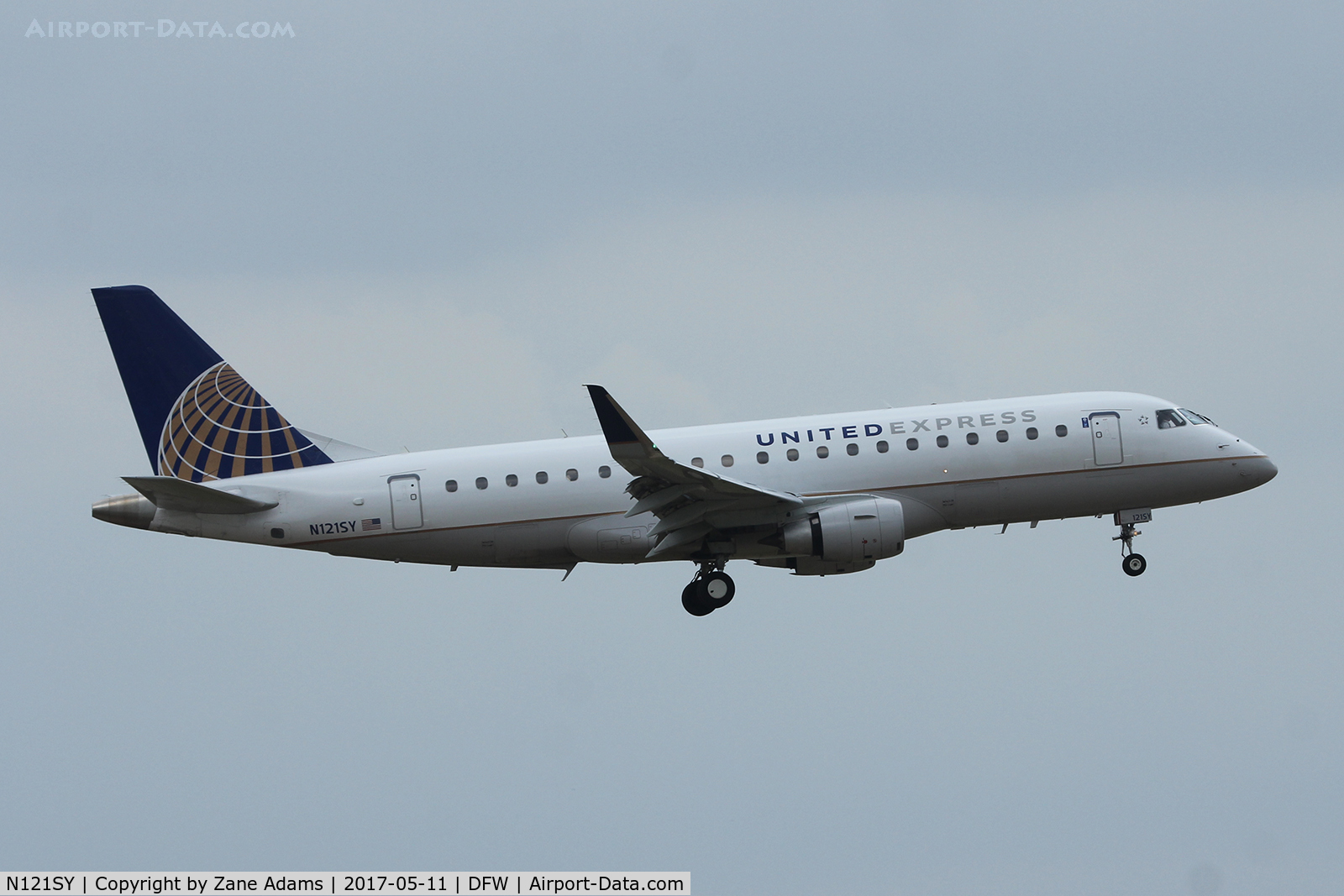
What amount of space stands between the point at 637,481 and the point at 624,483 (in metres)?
1.60

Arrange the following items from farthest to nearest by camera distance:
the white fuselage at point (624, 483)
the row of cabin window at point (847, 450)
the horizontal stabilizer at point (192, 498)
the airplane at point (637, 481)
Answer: the row of cabin window at point (847, 450) → the white fuselage at point (624, 483) → the airplane at point (637, 481) → the horizontal stabilizer at point (192, 498)

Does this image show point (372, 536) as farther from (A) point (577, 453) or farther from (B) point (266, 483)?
(A) point (577, 453)

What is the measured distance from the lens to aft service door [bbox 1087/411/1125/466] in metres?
38.0

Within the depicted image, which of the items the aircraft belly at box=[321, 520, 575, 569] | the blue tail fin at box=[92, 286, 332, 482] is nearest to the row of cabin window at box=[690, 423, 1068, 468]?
the aircraft belly at box=[321, 520, 575, 569]

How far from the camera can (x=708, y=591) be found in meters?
38.0

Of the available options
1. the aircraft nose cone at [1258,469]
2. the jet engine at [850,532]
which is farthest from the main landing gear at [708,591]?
the aircraft nose cone at [1258,469]

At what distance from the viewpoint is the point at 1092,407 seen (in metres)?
38.4

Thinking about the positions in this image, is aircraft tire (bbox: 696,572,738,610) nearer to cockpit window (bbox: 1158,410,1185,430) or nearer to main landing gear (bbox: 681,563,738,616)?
main landing gear (bbox: 681,563,738,616)

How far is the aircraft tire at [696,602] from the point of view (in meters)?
38.0

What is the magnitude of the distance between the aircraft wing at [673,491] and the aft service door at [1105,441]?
7.71 metres

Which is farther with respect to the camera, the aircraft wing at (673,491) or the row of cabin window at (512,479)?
the row of cabin window at (512,479)

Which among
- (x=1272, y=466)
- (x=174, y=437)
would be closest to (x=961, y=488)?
(x=1272, y=466)

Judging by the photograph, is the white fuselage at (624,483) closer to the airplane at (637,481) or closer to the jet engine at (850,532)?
the airplane at (637,481)

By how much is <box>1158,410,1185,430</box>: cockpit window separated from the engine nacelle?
7.59m
